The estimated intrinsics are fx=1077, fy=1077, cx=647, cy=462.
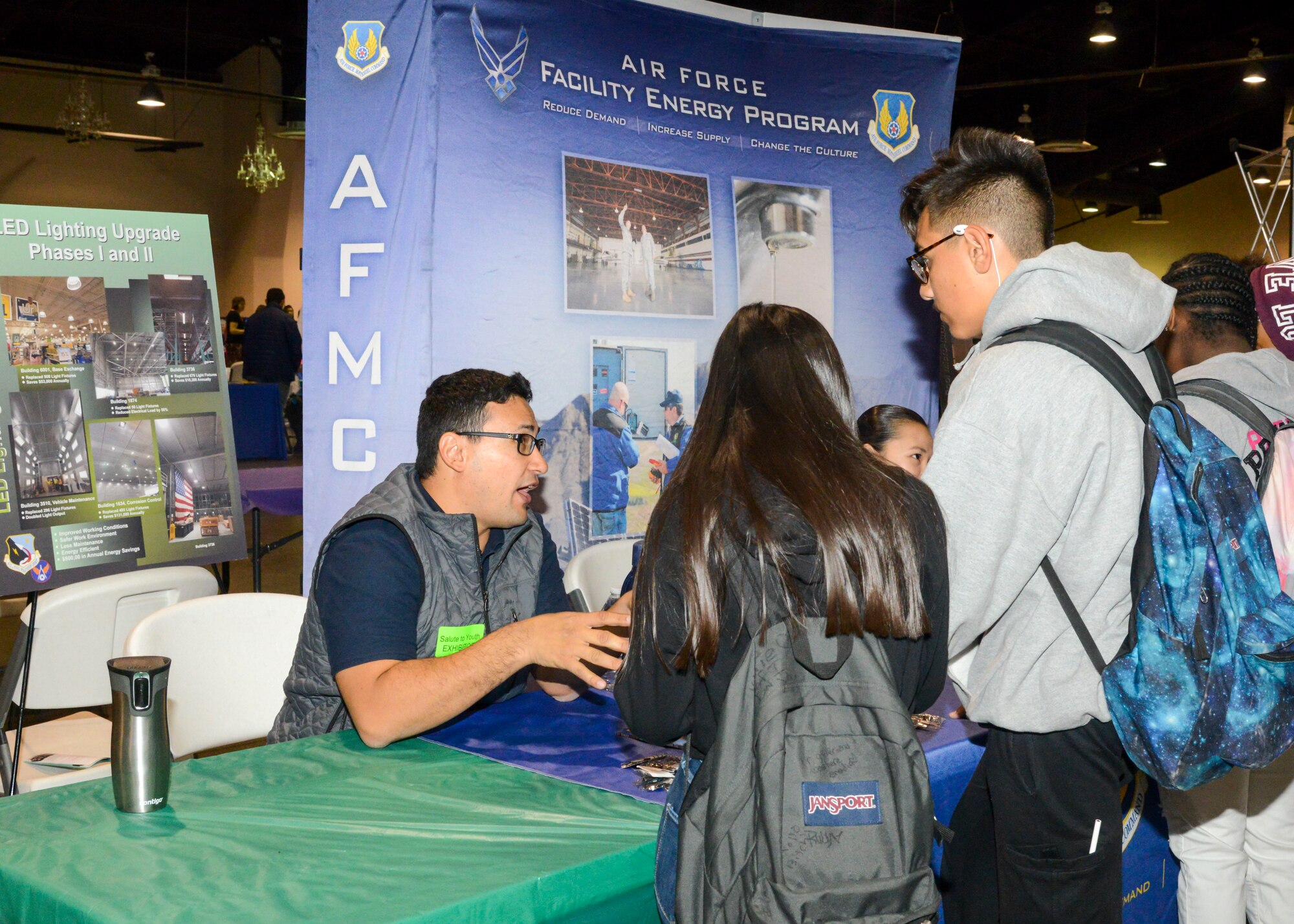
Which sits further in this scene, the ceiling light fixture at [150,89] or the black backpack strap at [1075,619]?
the ceiling light fixture at [150,89]

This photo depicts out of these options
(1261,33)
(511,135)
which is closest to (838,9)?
(1261,33)

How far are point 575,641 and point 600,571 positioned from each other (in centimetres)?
138

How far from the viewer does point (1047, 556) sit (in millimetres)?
1411

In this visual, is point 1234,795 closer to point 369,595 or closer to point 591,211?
point 369,595

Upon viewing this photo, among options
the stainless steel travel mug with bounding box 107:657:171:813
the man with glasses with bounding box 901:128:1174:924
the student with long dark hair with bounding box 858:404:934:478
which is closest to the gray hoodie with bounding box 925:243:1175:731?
Answer: the man with glasses with bounding box 901:128:1174:924

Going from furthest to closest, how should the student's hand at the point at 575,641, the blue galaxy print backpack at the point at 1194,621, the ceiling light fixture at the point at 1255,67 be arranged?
the ceiling light fixture at the point at 1255,67 → the student's hand at the point at 575,641 → the blue galaxy print backpack at the point at 1194,621

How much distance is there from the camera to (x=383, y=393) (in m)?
2.87

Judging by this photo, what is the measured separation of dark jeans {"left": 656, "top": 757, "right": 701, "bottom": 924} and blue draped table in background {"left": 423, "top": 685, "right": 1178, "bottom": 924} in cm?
24

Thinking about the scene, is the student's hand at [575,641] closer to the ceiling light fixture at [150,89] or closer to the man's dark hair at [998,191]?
the man's dark hair at [998,191]

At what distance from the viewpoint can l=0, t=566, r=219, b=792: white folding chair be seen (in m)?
2.41

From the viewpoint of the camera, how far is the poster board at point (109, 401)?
310 cm

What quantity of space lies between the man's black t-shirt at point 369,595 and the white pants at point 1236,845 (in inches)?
57.2

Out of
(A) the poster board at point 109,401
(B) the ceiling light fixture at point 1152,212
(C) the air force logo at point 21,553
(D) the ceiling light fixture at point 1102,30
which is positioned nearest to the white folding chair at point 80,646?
(C) the air force logo at point 21,553

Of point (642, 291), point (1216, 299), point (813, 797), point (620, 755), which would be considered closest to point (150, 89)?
point (642, 291)
